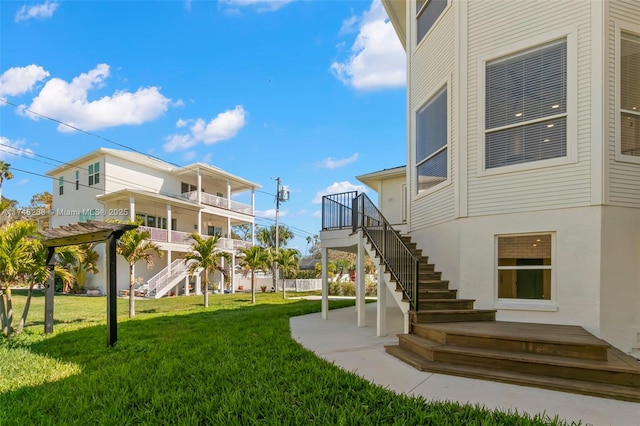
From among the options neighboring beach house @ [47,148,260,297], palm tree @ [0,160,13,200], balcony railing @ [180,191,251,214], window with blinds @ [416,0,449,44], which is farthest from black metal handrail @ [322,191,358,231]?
palm tree @ [0,160,13,200]

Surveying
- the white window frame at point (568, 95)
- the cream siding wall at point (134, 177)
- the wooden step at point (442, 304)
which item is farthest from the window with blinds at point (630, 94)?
the cream siding wall at point (134, 177)

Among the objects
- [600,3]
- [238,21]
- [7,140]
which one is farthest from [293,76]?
[7,140]

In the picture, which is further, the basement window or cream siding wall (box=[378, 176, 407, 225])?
cream siding wall (box=[378, 176, 407, 225])

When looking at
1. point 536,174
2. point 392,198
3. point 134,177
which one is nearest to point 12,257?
point 536,174

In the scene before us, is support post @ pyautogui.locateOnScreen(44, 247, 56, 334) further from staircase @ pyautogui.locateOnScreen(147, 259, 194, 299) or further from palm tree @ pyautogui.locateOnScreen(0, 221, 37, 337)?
staircase @ pyautogui.locateOnScreen(147, 259, 194, 299)

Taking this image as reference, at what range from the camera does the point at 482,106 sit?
6.61 m

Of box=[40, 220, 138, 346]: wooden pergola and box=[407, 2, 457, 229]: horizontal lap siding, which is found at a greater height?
box=[407, 2, 457, 229]: horizontal lap siding

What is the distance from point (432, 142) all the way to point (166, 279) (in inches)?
695

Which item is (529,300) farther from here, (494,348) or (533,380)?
(533,380)

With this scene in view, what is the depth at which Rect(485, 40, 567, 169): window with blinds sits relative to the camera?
19.4 feet

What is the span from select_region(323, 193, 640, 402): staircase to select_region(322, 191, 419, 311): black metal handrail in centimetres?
3

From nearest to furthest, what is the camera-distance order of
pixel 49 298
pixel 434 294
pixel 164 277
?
pixel 434 294 < pixel 49 298 < pixel 164 277

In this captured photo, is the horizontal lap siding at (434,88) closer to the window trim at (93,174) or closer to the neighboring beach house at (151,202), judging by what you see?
the neighboring beach house at (151,202)

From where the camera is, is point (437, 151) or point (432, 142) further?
point (432, 142)
